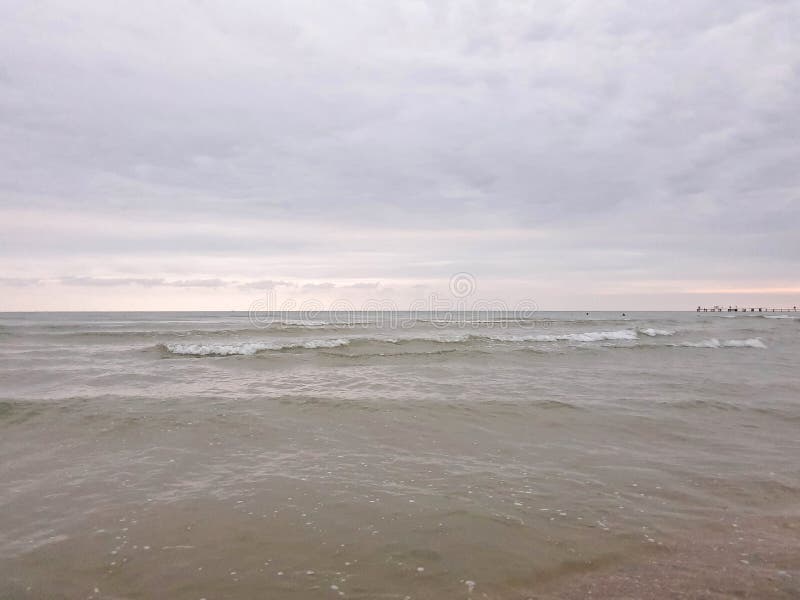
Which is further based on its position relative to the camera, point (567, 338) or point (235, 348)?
point (567, 338)

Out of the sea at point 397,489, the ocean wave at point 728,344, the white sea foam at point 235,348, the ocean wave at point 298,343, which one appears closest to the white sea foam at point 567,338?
the ocean wave at point 298,343

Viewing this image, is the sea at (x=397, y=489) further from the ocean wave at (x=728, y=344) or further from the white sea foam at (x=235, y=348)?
the ocean wave at (x=728, y=344)

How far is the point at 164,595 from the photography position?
4066 mm

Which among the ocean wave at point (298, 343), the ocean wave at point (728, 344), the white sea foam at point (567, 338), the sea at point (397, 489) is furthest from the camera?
the white sea foam at point (567, 338)

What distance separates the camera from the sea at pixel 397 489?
4.32 metres

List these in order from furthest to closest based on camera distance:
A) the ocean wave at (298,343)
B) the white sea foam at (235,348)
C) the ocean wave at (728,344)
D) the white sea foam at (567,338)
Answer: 1. the white sea foam at (567,338)
2. the ocean wave at (728,344)
3. the ocean wave at (298,343)
4. the white sea foam at (235,348)

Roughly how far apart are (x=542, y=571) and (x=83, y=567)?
440cm

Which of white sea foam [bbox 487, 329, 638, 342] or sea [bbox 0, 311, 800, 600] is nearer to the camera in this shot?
sea [bbox 0, 311, 800, 600]

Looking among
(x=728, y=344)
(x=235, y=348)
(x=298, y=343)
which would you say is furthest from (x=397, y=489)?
(x=728, y=344)

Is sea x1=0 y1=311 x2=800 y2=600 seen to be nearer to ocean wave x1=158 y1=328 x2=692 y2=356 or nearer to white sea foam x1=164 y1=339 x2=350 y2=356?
white sea foam x1=164 y1=339 x2=350 y2=356

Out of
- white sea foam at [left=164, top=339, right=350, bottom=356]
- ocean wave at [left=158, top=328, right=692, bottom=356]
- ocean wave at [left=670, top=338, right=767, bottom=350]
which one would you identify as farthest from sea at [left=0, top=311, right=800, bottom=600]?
ocean wave at [left=670, top=338, right=767, bottom=350]

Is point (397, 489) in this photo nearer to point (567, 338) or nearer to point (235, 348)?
point (235, 348)

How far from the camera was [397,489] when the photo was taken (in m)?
6.32

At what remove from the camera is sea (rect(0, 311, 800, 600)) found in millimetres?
4320
